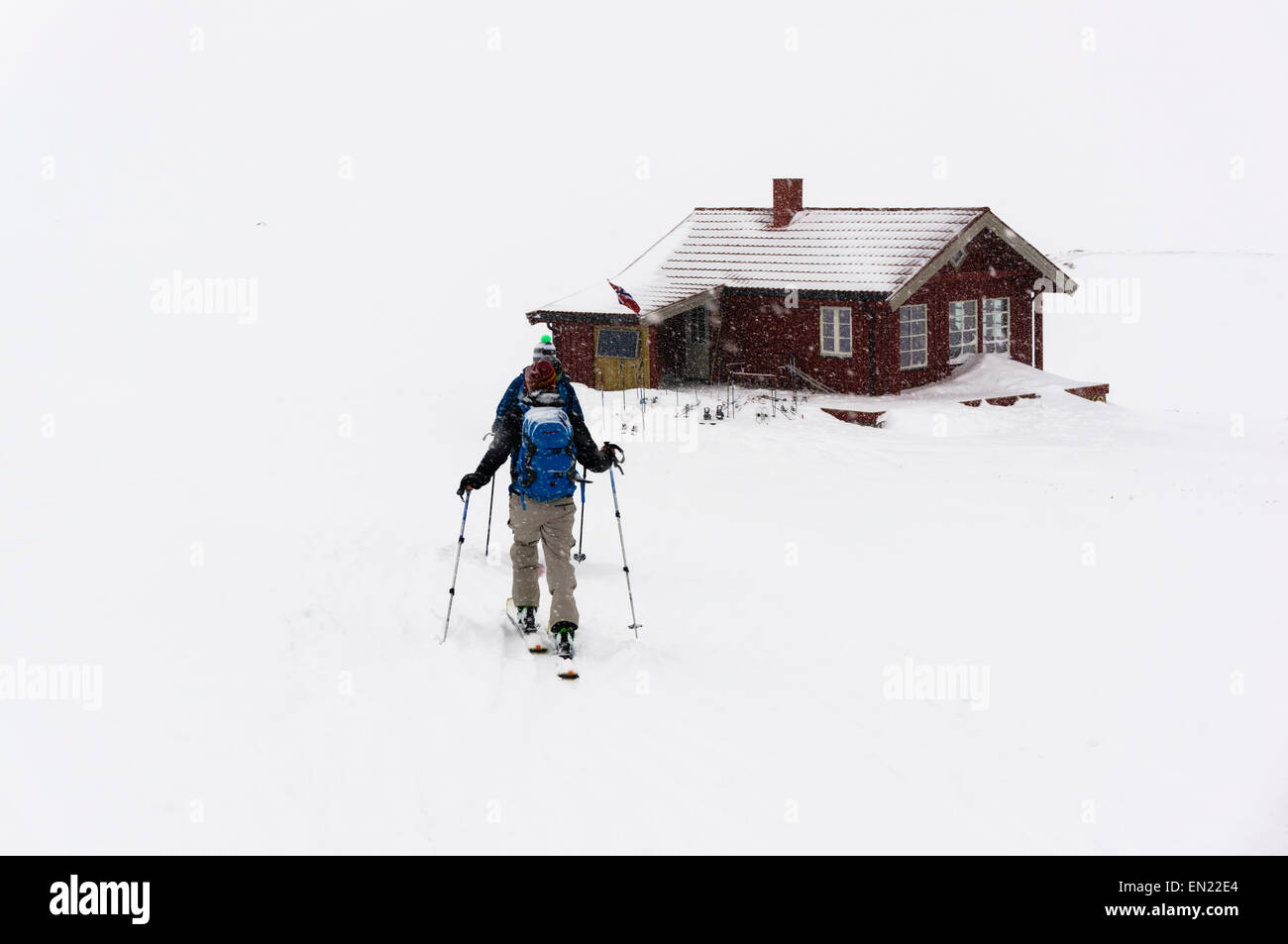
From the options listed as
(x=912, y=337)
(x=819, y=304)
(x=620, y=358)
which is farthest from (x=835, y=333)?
(x=620, y=358)

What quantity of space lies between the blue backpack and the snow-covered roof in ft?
49.0

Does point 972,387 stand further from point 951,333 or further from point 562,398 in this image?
point 562,398

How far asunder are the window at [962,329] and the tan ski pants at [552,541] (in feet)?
58.6

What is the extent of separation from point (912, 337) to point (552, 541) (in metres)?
16.9

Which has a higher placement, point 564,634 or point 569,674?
point 564,634

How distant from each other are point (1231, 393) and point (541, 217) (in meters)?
28.7

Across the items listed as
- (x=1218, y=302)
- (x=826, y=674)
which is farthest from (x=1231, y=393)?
(x=826, y=674)

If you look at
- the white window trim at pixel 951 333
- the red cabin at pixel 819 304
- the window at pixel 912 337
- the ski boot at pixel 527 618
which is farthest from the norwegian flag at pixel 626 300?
the ski boot at pixel 527 618

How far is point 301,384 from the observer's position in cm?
2500

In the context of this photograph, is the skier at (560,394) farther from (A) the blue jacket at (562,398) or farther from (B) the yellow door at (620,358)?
(B) the yellow door at (620,358)

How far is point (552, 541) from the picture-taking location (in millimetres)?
8773

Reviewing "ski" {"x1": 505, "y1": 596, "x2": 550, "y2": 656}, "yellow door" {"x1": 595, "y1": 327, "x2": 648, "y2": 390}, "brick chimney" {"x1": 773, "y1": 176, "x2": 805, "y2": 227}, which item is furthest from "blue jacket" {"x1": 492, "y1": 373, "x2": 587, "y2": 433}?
"brick chimney" {"x1": 773, "y1": 176, "x2": 805, "y2": 227}

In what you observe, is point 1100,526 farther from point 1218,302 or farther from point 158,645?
point 1218,302

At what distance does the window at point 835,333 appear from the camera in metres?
24.2
